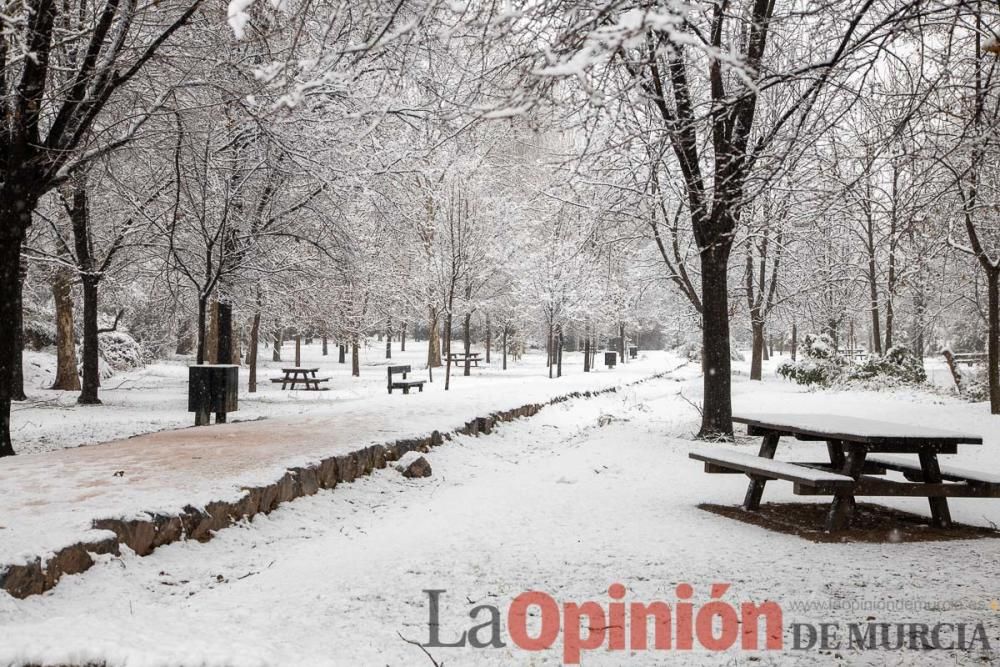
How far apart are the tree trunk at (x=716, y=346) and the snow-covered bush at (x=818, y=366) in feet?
37.5

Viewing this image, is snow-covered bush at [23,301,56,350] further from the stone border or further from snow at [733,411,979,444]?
snow at [733,411,979,444]

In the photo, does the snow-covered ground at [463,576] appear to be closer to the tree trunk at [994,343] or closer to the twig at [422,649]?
the twig at [422,649]

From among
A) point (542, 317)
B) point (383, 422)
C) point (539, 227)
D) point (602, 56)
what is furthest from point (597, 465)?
point (539, 227)

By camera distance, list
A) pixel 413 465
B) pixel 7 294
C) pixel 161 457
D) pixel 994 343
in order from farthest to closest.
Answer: pixel 994 343
pixel 413 465
pixel 7 294
pixel 161 457

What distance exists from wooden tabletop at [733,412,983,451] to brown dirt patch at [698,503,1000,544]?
2.11ft

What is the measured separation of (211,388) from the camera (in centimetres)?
938

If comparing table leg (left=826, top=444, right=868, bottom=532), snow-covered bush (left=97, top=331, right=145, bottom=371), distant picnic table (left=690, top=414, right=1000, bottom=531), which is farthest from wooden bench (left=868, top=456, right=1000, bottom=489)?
snow-covered bush (left=97, top=331, right=145, bottom=371)

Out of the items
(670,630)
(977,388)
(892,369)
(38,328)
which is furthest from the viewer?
(38,328)

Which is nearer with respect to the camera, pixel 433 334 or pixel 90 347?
pixel 90 347

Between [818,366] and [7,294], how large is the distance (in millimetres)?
19361

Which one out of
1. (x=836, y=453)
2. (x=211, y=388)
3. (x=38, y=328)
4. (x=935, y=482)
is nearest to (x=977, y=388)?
(x=836, y=453)

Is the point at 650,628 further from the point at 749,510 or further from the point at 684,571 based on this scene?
A: the point at 749,510

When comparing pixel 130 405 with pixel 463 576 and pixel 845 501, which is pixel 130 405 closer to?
pixel 463 576

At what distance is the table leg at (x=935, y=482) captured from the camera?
15.7ft
